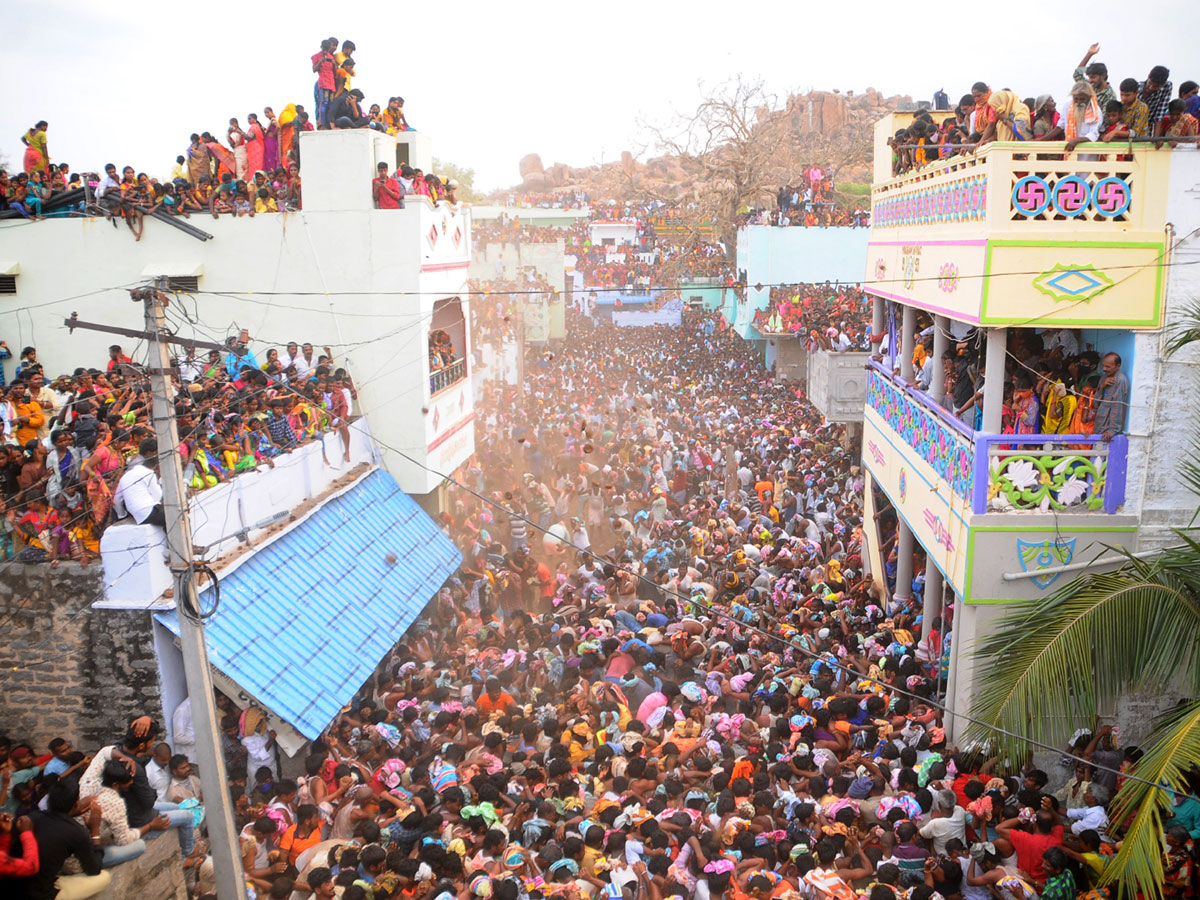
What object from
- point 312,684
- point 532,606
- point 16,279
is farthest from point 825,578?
point 16,279

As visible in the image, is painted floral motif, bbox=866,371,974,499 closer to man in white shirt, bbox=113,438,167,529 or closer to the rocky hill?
man in white shirt, bbox=113,438,167,529

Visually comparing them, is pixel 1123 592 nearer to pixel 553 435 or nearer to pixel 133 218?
pixel 133 218

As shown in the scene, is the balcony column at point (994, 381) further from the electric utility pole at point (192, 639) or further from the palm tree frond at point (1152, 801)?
the electric utility pole at point (192, 639)

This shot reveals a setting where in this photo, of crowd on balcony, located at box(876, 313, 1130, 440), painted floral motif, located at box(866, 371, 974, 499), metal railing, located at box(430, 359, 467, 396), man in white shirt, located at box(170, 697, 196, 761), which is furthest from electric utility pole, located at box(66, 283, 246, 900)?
metal railing, located at box(430, 359, 467, 396)

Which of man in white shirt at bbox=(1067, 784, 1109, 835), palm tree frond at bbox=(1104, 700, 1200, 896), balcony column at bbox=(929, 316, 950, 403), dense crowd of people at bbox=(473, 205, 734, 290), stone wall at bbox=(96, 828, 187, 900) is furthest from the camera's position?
dense crowd of people at bbox=(473, 205, 734, 290)

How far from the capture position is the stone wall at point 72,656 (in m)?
9.13

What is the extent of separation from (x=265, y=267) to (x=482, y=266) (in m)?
22.0

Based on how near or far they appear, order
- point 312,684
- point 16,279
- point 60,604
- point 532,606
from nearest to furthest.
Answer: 1. point 60,604
2. point 312,684
3. point 532,606
4. point 16,279

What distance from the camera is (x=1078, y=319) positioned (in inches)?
329

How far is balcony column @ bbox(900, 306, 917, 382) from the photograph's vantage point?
12.5 metres

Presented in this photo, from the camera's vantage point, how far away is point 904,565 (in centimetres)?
1277

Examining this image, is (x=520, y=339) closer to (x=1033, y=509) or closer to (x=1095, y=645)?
(x=1033, y=509)

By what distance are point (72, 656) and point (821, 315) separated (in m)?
19.4

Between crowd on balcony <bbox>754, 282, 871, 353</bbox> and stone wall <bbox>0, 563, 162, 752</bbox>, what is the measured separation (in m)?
14.9
